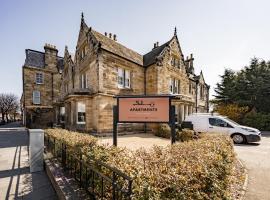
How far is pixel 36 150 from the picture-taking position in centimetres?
653

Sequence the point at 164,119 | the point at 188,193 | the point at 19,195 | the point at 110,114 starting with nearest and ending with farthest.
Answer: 1. the point at 188,193
2. the point at 19,195
3. the point at 164,119
4. the point at 110,114

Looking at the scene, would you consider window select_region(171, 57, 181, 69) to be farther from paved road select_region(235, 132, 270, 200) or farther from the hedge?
the hedge

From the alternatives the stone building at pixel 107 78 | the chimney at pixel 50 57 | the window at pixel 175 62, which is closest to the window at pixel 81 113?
the stone building at pixel 107 78

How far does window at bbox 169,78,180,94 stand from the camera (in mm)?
21188

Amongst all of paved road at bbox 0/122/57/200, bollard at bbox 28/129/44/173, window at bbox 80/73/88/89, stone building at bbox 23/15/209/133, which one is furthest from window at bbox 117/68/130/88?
paved road at bbox 0/122/57/200

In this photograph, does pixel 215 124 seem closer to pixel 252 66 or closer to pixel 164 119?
pixel 164 119

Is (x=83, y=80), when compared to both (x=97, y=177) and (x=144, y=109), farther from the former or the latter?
(x=97, y=177)

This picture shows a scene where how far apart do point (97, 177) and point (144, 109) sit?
3.78 meters

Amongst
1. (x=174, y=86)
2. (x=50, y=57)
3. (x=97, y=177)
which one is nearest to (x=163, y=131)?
(x=174, y=86)

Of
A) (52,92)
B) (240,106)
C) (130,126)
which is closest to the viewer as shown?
(130,126)

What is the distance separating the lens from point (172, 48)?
2128cm

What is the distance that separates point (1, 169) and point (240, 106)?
28350 mm

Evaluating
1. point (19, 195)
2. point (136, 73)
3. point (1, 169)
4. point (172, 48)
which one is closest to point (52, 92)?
point (136, 73)

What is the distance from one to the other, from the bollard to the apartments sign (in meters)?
3.20
